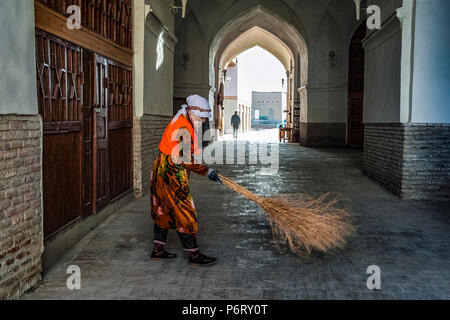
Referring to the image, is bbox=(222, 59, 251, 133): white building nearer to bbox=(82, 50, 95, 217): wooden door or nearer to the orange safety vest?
bbox=(82, 50, 95, 217): wooden door

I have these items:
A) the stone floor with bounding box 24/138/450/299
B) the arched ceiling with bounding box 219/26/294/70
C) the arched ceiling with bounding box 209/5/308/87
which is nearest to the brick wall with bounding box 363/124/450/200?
the stone floor with bounding box 24/138/450/299

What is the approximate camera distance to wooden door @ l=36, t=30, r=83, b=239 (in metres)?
4.23

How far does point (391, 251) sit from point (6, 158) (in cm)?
364

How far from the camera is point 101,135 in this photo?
5988 millimetres

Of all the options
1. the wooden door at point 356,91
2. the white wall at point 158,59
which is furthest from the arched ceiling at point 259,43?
the white wall at point 158,59

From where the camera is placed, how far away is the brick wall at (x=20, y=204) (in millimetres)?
3242

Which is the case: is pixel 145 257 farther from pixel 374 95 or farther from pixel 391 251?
pixel 374 95

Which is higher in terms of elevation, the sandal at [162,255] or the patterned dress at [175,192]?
the patterned dress at [175,192]

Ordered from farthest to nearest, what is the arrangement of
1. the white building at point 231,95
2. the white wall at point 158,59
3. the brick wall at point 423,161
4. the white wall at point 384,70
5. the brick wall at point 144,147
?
the white building at point 231,95, the white wall at point 158,59, the white wall at point 384,70, the brick wall at point 144,147, the brick wall at point 423,161

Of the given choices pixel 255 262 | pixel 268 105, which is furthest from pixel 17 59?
pixel 268 105

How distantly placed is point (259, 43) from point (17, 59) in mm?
24864

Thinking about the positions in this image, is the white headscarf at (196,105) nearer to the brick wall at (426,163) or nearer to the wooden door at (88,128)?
the wooden door at (88,128)

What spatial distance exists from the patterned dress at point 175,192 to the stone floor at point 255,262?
41cm

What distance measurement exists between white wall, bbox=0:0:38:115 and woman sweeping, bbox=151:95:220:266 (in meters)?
1.15
